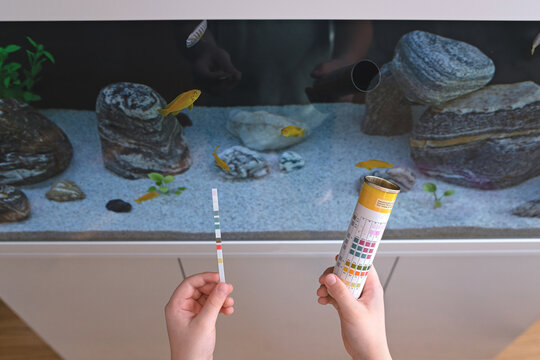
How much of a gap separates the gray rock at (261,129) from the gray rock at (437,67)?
0.98ft

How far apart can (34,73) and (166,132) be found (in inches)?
13.6

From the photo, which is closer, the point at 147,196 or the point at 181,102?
the point at 181,102

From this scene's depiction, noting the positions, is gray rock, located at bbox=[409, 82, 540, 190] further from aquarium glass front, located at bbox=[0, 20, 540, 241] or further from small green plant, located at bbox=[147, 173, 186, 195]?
small green plant, located at bbox=[147, 173, 186, 195]

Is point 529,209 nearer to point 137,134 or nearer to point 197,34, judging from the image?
point 197,34

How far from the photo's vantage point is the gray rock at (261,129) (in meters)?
0.90

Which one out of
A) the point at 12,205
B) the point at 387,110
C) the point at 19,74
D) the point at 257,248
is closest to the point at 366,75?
the point at 387,110

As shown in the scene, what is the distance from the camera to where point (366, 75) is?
79 cm

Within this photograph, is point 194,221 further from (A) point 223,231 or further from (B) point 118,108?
(B) point 118,108

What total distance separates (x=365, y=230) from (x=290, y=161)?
1.59 ft

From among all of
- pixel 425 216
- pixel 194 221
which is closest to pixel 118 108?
pixel 194 221

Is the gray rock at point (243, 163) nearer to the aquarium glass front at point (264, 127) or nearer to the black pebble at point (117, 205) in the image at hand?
the aquarium glass front at point (264, 127)

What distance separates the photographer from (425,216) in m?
1.04

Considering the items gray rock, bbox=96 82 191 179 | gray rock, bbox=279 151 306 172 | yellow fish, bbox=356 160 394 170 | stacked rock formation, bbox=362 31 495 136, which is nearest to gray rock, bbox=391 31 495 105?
stacked rock formation, bbox=362 31 495 136

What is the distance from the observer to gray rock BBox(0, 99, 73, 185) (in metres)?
0.88
